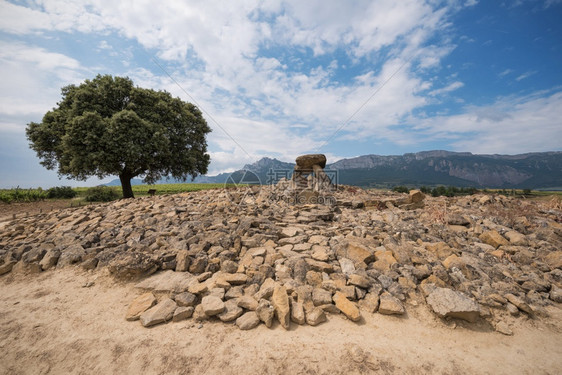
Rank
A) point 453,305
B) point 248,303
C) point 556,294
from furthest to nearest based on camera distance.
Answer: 1. point 556,294
2. point 248,303
3. point 453,305

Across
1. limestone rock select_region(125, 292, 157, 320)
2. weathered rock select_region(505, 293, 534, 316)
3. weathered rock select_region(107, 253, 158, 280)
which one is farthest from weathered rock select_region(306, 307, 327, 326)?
weathered rock select_region(107, 253, 158, 280)

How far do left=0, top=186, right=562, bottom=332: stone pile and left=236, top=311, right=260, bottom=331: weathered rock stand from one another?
2cm

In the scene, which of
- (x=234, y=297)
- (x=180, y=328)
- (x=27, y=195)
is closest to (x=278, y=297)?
(x=234, y=297)

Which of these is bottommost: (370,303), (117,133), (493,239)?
(370,303)

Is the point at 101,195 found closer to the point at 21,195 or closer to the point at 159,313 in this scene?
the point at 21,195

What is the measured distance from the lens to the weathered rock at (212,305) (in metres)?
4.21

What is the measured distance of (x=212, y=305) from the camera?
4.30 metres

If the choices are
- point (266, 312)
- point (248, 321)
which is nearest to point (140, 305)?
point (248, 321)

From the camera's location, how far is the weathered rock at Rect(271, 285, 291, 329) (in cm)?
403

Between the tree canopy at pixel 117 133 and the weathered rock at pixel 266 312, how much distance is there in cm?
1683

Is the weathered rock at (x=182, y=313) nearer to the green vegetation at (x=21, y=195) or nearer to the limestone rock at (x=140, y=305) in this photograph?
the limestone rock at (x=140, y=305)

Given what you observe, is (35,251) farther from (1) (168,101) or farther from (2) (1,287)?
(1) (168,101)

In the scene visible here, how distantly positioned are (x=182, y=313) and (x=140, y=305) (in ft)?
3.57

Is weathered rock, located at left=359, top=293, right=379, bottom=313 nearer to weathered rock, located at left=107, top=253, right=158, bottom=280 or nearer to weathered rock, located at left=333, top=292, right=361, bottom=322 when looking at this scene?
weathered rock, located at left=333, top=292, right=361, bottom=322
